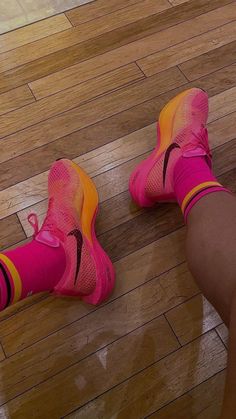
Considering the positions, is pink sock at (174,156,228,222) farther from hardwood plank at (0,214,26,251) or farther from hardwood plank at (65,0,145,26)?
hardwood plank at (65,0,145,26)

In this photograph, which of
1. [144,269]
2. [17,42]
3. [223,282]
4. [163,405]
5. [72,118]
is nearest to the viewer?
[223,282]

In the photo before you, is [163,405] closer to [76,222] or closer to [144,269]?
[144,269]

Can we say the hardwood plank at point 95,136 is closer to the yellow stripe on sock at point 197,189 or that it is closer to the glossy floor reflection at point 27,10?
the yellow stripe on sock at point 197,189

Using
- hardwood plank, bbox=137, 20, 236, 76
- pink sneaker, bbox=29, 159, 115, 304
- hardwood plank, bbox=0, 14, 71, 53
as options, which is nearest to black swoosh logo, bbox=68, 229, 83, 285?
pink sneaker, bbox=29, 159, 115, 304

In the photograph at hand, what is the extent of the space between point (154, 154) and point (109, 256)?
0.29 metres

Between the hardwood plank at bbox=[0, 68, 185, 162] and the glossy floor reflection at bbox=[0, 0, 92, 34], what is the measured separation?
40 cm

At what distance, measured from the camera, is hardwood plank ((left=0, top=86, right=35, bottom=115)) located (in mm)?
1263

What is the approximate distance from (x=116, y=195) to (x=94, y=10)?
0.71 meters

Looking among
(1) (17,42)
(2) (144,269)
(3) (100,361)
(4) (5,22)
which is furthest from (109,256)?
(4) (5,22)

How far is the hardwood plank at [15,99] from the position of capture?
1263 millimetres

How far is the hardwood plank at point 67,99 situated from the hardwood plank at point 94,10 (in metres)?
0.25

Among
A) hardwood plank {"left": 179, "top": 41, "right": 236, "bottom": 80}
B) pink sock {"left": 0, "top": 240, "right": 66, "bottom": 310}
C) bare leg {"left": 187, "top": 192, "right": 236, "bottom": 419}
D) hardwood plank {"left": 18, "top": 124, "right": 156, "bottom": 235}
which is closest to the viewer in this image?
bare leg {"left": 187, "top": 192, "right": 236, "bottom": 419}

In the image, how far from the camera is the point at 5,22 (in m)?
1.41

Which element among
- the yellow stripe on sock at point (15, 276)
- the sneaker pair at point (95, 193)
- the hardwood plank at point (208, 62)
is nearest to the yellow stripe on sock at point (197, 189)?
the sneaker pair at point (95, 193)
